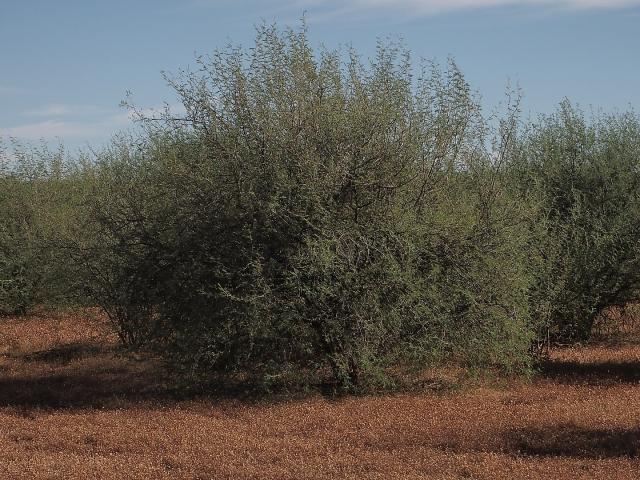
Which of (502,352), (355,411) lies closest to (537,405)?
(502,352)

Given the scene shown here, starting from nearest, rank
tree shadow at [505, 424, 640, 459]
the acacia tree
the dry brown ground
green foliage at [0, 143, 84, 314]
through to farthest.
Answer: the dry brown ground < tree shadow at [505, 424, 640, 459] < the acacia tree < green foliage at [0, 143, 84, 314]

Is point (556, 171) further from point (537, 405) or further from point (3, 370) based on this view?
point (3, 370)

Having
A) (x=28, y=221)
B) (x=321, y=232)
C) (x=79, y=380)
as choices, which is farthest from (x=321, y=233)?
(x=28, y=221)

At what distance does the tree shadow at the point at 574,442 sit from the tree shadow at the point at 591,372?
5.75 meters

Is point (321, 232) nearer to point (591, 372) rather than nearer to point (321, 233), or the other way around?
point (321, 233)

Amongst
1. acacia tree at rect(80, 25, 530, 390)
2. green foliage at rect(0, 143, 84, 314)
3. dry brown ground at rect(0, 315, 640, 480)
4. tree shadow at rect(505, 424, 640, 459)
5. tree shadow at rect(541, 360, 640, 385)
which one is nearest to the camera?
dry brown ground at rect(0, 315, 640, 480)

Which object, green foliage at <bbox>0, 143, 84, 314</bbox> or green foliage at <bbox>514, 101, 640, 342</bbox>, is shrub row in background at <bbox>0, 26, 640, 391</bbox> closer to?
green foliage at <bbox>514, 101, 640, 342</bbox>

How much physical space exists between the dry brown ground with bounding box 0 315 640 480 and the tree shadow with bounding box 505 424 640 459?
0.03 m

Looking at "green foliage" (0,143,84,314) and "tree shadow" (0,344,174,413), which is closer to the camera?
"tree shadow" (0,344,174,413)

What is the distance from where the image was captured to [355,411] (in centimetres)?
1491

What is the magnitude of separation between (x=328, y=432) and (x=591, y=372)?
9.41 metres

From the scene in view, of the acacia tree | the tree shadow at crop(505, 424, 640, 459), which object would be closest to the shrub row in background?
the acacia tree

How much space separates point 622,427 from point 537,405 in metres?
2.63

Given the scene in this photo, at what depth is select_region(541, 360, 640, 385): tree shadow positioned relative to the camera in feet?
60.6
